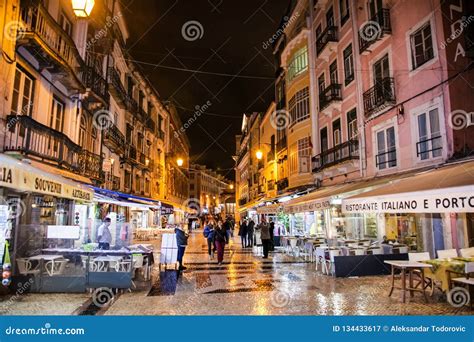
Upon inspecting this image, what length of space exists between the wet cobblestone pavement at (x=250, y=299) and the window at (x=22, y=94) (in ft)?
19.9

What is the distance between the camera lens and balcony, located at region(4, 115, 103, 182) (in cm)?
1014

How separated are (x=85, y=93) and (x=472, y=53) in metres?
14.6

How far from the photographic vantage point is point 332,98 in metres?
18.0

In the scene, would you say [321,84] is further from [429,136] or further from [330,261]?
[330,261]

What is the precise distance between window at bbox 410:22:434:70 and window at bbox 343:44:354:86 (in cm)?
430

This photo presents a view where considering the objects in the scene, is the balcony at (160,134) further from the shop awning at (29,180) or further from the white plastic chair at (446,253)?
the white plastic chair at (446,253)

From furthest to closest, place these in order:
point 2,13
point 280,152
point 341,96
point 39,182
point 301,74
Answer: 1. point 280,152
2. point 301,74
3. point 341,96
4. point 2,13
5. point 39,182

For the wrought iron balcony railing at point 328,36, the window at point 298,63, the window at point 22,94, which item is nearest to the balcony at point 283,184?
the window at point 298,63

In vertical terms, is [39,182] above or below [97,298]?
above

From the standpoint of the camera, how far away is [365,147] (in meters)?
15.6

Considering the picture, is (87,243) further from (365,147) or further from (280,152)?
(280,152)

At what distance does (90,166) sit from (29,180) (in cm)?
1039

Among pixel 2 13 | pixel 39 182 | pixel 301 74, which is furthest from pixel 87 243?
pixel 301 74

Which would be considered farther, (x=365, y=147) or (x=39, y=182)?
(x=365, y=147)
